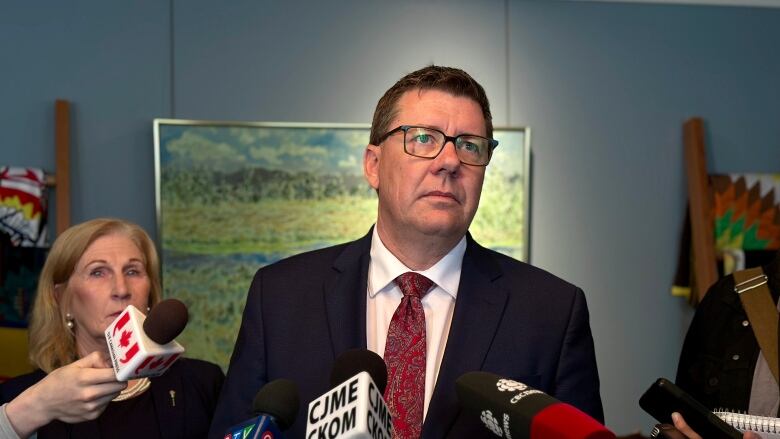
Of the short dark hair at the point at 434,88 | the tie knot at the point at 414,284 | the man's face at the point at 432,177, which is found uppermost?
the short dark hair at the point at 434,88

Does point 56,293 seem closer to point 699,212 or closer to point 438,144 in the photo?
point 438,144

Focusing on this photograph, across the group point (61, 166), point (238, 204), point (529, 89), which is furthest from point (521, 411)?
point (529, 89)

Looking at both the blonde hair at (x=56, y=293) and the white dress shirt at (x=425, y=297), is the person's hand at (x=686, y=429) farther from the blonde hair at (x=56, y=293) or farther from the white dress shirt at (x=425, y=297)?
the blonde hair at (x=56, y=293)

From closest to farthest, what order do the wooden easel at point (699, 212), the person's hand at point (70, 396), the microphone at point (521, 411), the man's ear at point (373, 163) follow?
the microphone at point (521, 411)
the person's hand at point (70, 396)
the man's ear at point (373, 163)
the wooden easel at point (699, 212)

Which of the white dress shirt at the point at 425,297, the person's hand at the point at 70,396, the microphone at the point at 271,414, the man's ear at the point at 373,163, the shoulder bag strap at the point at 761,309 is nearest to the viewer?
the microphone at the point at 271,414

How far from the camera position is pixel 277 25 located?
3941mm

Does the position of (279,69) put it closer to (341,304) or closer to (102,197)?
(102,197)

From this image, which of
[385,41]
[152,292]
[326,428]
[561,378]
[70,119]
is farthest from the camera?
[385,41]

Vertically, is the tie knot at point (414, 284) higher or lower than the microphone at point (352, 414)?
higher

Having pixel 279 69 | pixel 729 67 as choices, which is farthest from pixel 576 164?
pixel 279 69

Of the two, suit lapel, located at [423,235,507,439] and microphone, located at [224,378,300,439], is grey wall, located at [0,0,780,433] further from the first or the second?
microphone, located at [224,378,300,439]

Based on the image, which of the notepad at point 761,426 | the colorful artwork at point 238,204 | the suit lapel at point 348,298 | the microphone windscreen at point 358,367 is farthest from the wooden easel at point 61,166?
the notepad at point 761,426

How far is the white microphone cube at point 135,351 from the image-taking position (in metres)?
1.50

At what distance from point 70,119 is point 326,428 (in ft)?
9.95
